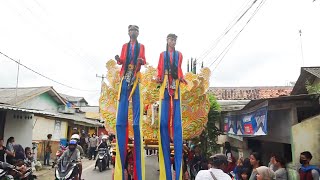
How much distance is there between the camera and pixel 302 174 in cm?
507

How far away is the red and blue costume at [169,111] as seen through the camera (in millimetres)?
6156

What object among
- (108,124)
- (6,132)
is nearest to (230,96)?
(6,132)

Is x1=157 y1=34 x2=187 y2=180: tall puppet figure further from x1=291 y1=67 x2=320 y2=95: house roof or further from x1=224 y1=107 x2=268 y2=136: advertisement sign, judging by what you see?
x1=291 y1=67 x2=320 y2=95: house roof

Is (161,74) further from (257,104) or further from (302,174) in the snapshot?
(302,174)

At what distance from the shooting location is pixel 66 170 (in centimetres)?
744

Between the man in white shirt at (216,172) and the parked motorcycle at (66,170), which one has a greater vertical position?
the man in white shirt at (216,172)

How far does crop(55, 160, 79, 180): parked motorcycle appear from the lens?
7340 mm

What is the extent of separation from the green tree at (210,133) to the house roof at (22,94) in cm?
1025

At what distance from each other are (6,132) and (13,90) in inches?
336

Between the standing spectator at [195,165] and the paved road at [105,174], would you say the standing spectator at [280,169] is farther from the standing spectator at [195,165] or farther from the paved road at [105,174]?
the paved road at [105,174]

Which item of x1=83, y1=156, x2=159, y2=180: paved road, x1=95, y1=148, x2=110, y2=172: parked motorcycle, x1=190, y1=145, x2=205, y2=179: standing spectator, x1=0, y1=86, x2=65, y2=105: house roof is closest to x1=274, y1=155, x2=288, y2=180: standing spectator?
x1=190, y1=145, x2=205, y2=179: standing spectator

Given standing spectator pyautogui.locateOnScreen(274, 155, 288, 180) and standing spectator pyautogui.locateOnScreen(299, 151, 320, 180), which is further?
standing spectator pyautogui.locateOnScreen(274, 155, 288, 180)

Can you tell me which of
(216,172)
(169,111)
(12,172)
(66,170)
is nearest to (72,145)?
(66,170)

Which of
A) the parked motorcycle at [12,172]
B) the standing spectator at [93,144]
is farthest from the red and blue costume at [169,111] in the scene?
the standing spectator at [93,144]
